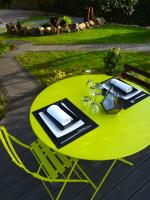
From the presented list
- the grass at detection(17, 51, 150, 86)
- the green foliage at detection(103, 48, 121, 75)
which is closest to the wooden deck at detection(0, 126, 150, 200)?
the green foliage at detection(103, 48, 121, 75)

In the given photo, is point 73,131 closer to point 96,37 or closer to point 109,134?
point 109,134

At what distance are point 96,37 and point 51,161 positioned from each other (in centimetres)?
843

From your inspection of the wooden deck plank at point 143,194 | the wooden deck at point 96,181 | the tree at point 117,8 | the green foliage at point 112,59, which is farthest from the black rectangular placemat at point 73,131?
the tree at point 117,8

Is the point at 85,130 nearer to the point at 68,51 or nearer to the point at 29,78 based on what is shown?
the point at 29,78

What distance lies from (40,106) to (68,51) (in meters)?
5.97

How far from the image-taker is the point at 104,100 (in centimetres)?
414

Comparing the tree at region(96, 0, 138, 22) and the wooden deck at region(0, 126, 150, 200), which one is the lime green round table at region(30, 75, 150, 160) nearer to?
the wooden deck at region(0, 126, 150, 200)

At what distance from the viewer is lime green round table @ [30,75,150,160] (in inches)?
135

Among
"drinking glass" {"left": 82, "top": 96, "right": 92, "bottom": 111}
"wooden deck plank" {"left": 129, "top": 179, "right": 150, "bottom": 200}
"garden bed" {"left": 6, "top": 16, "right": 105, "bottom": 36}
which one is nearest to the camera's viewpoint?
"wooden deck plank" {"left": 129, "top": 179, "right": 150, "bottom": 200}

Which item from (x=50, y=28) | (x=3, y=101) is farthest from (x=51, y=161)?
(x=50, y=28)

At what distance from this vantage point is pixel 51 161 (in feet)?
13.1

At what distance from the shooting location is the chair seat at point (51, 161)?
3.84 m

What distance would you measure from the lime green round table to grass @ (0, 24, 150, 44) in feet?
23.0

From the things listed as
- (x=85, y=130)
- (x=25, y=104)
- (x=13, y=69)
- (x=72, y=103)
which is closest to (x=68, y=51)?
(x=13, y=69)
